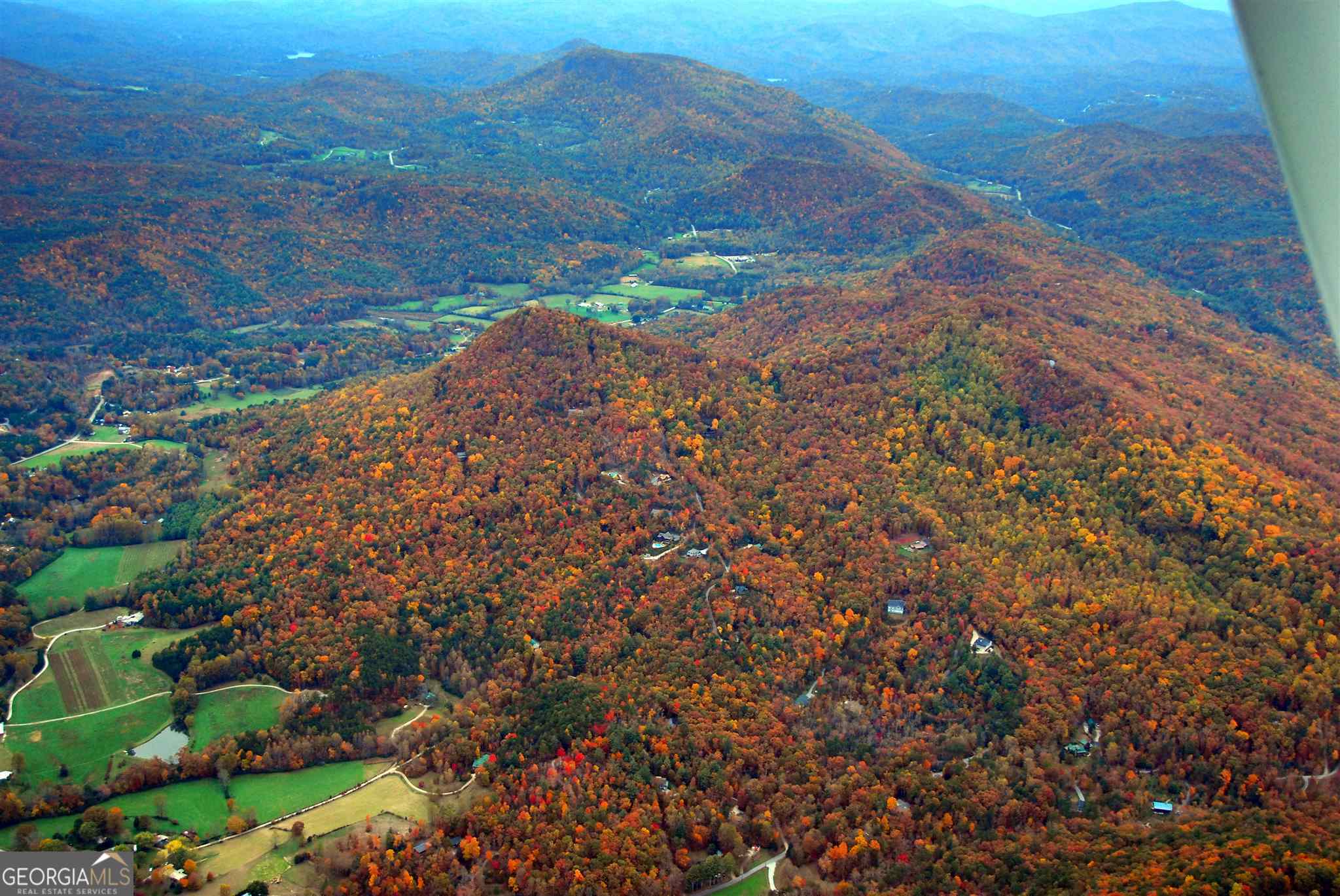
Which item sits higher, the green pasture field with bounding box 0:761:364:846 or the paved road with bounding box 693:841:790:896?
the green pasture field with bounding box 0:761:364:846

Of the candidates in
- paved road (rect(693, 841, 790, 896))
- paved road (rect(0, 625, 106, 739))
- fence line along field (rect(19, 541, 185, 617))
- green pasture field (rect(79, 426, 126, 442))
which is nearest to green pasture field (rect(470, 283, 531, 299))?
green pasture field (rect(79, 426, 126, 442))

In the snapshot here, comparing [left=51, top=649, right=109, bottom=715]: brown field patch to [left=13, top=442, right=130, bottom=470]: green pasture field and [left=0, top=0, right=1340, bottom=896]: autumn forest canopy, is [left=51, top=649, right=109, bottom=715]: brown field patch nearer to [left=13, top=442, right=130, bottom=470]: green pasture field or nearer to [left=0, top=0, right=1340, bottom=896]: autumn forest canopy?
[left=0, top=0, right=1340, bottom=896]: autumn forest canopy

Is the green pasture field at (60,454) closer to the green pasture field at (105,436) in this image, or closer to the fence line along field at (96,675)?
the green pasture field at (105,436)

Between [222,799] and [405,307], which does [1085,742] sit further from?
[405,307]

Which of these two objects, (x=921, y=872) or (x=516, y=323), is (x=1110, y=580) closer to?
(x=921, y=872)

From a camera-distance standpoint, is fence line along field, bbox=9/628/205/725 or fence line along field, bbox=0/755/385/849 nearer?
fence line along field, bbox=0/755/385/849

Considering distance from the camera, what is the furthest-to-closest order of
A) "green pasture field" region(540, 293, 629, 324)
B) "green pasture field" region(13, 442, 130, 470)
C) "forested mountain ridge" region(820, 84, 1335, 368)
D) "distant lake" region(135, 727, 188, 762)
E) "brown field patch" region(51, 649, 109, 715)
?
"green pasture field" region(540, 293, 629, 324), "forested mountain ridge" region(820, 84, 1335, 368), "green pasture field" region(13, 442, 130, 470), "brown field patch" region(51, 649, 109, 715), "distant lake" region(135, 727, 188, 762)
